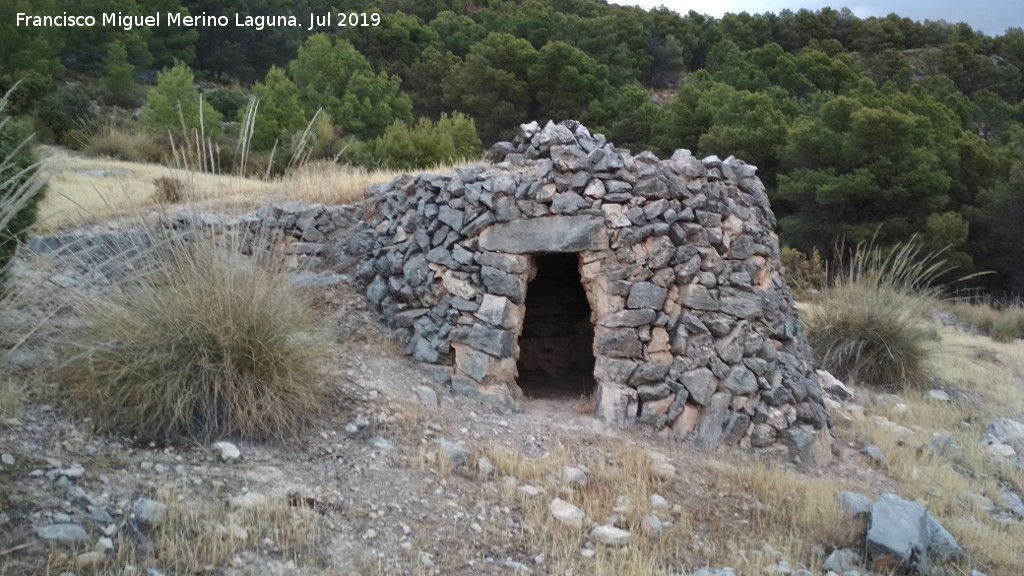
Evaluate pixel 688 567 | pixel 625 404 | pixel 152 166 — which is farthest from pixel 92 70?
pixel 688 567

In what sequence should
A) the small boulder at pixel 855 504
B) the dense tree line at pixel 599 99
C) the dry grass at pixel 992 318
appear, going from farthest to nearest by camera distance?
the dense tree line at pixel 599 99
the dry grass at pixel 992 318
the small boulder at pixel 855 504

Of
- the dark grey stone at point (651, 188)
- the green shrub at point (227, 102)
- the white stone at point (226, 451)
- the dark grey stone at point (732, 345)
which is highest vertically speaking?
the green shrub at point (227, 102)

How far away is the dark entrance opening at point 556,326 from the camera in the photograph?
8133 millimetres

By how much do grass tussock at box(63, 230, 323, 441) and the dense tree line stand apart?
273 inches

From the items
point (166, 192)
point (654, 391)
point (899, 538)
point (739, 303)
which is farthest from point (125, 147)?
point (899, 538)

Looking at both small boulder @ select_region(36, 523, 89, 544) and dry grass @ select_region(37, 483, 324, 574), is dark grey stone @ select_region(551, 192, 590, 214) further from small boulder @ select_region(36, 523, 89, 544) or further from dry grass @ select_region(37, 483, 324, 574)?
small boulder @ select_region(36, 523, 89, 544)

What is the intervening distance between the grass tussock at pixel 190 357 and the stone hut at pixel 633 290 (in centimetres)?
162

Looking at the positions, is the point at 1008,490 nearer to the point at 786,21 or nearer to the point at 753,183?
the point at 753,183

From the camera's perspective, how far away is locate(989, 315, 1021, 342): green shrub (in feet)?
45.5

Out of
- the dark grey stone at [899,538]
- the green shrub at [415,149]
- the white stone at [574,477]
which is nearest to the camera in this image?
the dark grey stone at [899,538]

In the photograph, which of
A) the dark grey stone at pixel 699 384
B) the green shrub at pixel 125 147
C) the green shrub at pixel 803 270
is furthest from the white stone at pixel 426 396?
the green shrub at pixel 125 147

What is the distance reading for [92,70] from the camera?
24906 mm

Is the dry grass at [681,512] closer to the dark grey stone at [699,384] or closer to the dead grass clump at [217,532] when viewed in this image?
the dark grey stone at [699,384]

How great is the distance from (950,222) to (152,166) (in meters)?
14.6
